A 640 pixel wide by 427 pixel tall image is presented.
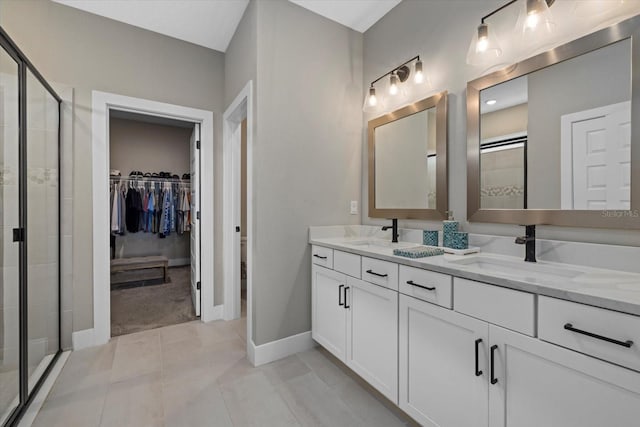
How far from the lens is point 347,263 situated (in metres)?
1.89

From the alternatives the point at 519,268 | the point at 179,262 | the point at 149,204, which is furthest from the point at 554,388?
the point at 179,262

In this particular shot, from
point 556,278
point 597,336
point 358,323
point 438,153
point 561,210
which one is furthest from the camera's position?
point 438,153

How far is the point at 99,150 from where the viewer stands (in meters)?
2.44

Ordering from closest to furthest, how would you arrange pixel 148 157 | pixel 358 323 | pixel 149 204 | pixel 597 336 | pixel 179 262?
pixel 597 336 → pixel 358 323 → pixel 149 204 → pixel 148 157 → pixel 179 262

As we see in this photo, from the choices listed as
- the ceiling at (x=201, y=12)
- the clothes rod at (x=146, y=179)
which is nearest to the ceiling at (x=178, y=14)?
the ceiling at (x=201, y=12)

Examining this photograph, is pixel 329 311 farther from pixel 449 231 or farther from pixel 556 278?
pixel 556 278

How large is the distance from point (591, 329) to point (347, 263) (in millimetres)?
1208

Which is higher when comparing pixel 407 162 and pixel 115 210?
pixel 407 162

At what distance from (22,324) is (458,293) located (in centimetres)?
235

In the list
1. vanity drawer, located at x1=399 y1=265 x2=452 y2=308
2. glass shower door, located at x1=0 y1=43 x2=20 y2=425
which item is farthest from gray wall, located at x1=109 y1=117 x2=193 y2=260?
vanity drawer, located at x1=399 y1=265 x2=452 y2=308

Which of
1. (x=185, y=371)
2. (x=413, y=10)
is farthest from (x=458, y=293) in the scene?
(x=413, y=10)

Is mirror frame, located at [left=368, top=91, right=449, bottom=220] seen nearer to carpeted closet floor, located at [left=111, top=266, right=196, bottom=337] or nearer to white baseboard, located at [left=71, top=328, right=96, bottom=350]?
carpeted closet floor, located at [left=111, top=266, right=196, bottom=337]

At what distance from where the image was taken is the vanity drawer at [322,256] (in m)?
2.07

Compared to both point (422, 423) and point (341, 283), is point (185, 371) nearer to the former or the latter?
point (341, 283)
